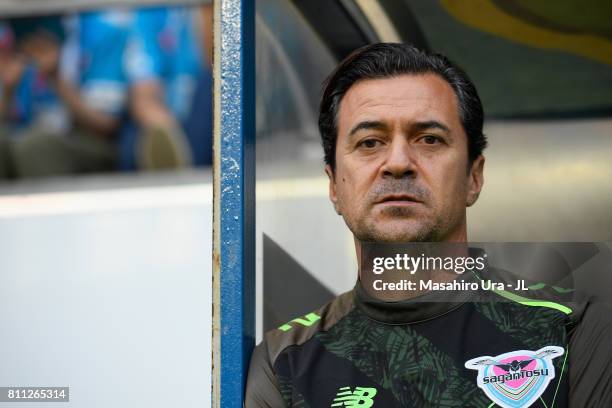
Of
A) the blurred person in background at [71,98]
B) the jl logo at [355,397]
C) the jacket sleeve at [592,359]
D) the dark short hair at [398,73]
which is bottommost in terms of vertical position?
the jl logo at [355,397]

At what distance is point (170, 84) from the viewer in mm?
2926

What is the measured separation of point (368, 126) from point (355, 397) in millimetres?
535

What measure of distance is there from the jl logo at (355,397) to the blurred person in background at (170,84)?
4.53 feet

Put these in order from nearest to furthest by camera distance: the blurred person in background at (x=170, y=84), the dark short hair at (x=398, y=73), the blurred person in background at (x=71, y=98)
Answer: the dark short hair at (x=398, y=73) → the blurred person in background at (x=170, y=84) → the blurred person in background at (x=71, y=98)

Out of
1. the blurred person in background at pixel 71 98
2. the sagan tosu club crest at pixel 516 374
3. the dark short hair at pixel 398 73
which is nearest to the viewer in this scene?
the sagan tosu club crest at pixel 516 374

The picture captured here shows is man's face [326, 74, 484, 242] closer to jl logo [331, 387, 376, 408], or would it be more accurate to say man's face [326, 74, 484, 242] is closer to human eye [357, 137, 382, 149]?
human eye [357, 137, 382, 149]

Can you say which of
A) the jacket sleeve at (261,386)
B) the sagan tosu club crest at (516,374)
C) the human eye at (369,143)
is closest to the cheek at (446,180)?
the human eye at (369,143)

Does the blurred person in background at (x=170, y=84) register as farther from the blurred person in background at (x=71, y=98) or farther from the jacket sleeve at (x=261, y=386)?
Result: the jacket sleeve at (x=261, y=386)

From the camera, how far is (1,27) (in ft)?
10.4

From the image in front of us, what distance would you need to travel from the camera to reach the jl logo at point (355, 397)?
5.15 feet

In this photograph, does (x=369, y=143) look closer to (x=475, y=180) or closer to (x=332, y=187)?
(x=332, y=187)

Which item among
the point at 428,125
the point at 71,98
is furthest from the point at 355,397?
→ the point at 71,98

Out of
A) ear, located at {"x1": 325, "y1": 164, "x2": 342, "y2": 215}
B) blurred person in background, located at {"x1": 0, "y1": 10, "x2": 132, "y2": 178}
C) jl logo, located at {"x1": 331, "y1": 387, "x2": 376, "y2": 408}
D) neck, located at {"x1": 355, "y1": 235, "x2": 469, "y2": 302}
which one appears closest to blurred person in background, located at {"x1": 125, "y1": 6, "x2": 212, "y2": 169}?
blurred person in background, located at {"x1": 0, "y1": 10, "x2": 132, "y2": 178}

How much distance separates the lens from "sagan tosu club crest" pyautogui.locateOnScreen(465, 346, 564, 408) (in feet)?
5.02
